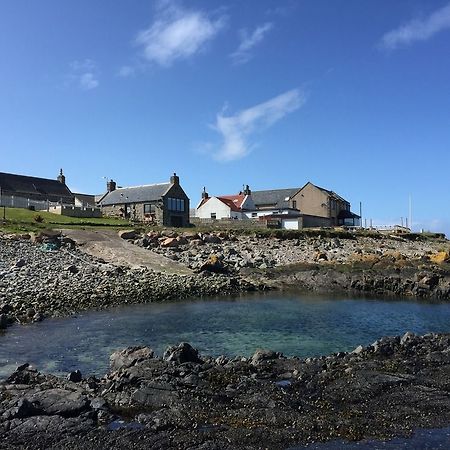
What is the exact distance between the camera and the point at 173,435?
1149 cm

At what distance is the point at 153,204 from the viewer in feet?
260

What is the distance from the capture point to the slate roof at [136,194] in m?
80.4

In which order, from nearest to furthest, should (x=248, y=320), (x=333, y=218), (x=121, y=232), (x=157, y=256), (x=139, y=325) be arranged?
(x=139, y=325) → (x=248, y=320) → (x=157, y=256) → (x=121, y=232) → (x=333, y=218)

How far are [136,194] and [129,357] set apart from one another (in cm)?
6875

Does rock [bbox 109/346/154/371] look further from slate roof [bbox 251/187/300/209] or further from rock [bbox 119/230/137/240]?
slate roof [bbox 251/187/300/209]

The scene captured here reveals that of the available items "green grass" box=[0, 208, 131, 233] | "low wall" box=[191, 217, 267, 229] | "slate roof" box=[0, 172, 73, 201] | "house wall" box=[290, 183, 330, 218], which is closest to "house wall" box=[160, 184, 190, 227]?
"low wall" box=[191, 217, 267, 229]

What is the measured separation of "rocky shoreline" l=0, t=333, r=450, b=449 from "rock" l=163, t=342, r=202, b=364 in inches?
1.6

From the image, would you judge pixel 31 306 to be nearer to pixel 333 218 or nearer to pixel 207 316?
pixel 207 316

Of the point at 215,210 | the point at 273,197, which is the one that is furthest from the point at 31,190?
the point at 273,197

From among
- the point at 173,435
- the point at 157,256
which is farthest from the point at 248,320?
the point at 157,256

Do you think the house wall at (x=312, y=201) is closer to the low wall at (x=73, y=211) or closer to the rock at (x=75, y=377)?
the low wall at (x=73, y=211)

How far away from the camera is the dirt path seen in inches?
1746

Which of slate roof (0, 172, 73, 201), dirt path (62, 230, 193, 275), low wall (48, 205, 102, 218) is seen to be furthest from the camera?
slate roof (0, 172, 73, 201)

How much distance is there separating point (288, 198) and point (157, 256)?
2081 inches
